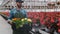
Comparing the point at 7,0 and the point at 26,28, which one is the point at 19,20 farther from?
the point at 7,0

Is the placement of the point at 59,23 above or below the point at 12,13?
below

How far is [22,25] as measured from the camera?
5.46m

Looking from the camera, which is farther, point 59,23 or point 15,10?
point 59,23

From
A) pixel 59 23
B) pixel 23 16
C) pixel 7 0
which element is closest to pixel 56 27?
pixel 59 23

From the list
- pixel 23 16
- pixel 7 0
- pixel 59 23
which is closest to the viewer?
pixel 23 16

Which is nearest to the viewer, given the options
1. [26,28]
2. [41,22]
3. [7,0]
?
[26,28]

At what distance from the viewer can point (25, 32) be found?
17.9 ft

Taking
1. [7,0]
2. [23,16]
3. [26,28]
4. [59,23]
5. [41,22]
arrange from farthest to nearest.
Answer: [7,0]
[41,22]
[59,23]
[23,16]
[26,28]

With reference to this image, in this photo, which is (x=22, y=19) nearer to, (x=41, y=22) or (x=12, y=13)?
(x=12, y=13)

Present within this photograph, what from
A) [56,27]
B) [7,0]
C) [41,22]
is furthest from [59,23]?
[7,0]

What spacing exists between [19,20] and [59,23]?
142cm

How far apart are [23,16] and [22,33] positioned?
470mm

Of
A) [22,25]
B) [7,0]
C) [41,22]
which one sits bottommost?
[7,0]

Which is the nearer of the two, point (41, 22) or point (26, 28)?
point (26, 28)
